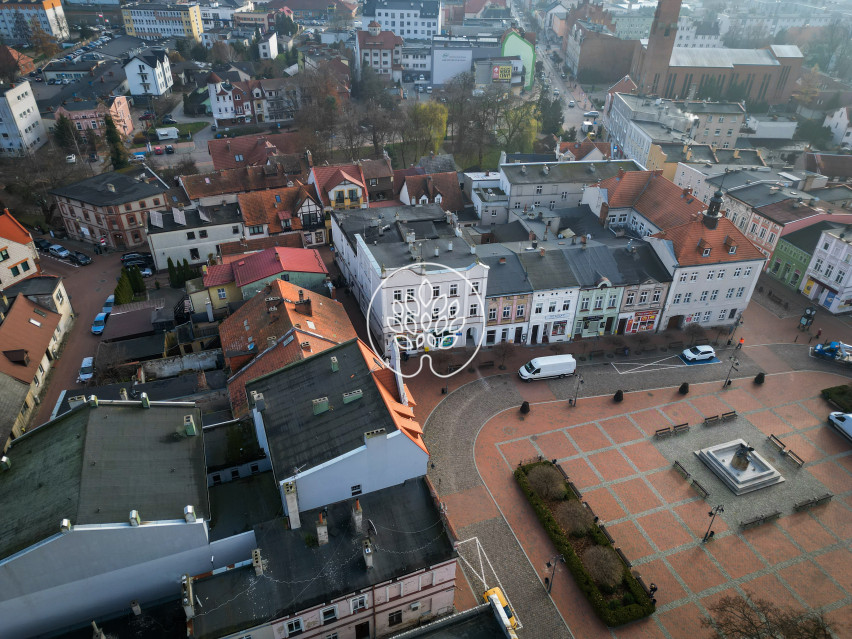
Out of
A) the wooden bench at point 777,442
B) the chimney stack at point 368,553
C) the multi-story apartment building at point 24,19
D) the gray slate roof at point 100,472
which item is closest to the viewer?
the gray slate roof at point 100,472

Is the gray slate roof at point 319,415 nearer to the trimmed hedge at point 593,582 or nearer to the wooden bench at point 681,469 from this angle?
the trimmed hedge at point 593,582

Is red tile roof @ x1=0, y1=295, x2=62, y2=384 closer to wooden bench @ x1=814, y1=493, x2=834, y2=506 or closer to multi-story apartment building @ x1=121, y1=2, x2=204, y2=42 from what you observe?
wooden bench @ x1=814, y1=493, x2=834, y2=506

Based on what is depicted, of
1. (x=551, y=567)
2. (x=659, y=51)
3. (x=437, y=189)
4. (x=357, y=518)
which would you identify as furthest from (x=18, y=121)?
(x=659, y=51)

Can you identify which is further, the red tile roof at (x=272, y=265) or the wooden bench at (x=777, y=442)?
the red tile roof at (x=272, y=265)

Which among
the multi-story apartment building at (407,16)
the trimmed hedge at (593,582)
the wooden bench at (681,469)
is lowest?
the wooden bench at (681,469)

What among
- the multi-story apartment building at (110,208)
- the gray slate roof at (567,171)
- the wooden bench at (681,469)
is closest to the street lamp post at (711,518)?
the wooden bench at (681,469)

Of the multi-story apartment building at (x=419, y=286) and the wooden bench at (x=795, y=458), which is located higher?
the multi-story apartment building at (x=419, y=286)

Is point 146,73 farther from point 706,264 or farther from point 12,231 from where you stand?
point 706,264
